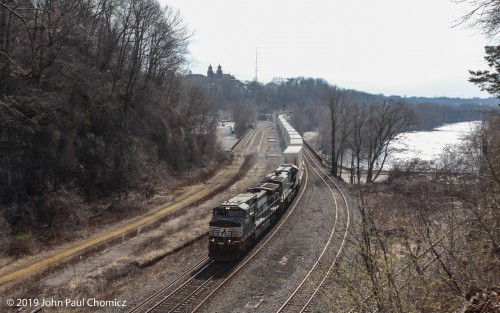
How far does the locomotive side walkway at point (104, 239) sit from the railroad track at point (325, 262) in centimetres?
1144

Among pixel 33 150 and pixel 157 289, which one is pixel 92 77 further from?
pixel 157 289

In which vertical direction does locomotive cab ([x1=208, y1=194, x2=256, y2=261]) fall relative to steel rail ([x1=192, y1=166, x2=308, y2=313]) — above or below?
above

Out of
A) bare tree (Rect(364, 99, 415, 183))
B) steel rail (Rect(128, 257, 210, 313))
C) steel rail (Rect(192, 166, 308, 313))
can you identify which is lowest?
steel rail (Rect(128, 257, 210, 313))

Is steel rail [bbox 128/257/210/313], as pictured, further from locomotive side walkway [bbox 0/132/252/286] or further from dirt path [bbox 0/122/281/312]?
locomotive side walkway [bbox 0/132/252/286]

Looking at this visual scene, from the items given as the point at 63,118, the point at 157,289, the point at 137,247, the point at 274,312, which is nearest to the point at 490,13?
the point at 274,312

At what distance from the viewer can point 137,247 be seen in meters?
21.1

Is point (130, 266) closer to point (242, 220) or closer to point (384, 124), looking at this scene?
point (242, 220)

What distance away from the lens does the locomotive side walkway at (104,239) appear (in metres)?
17.6

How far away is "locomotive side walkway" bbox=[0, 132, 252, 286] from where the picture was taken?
1756 cm

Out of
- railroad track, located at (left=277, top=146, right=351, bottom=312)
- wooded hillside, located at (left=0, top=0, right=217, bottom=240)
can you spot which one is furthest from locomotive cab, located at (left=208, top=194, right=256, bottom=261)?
wooded hillside, located at (left=0, top=0, right=217, bottom=240)

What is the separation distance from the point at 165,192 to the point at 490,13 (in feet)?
104

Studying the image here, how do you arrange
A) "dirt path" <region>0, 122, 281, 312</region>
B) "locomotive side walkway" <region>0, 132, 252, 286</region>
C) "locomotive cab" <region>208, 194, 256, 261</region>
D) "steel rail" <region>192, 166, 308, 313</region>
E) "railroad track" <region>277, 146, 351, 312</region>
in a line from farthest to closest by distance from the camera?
"locomotive cab" <region>208, 194, 256, 261</region> < "locomotive side walkway" <region>0, 132, 252, 286</region> < "dirt path" <region>0, 122, 281, 312</region> < "steel rail" <region>192, 166, 308, 313</region> < "railroad track" <region>277, 146, 351, 312</region>

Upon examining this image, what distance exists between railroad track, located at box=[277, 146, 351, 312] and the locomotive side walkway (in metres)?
11.4

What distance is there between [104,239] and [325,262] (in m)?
12.9
